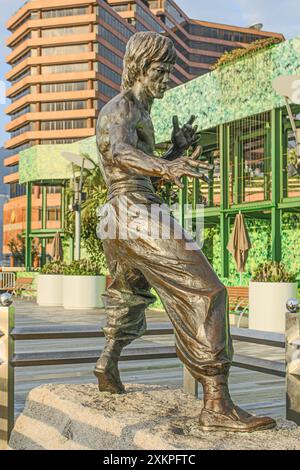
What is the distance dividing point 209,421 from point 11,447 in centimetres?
136

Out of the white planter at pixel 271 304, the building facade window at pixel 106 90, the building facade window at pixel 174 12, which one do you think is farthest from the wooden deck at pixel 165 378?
the building facade window at pixel 174 12

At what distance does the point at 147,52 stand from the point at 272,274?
9.12 m

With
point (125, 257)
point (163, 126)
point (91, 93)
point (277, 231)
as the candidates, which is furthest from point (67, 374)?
point (91, 93)

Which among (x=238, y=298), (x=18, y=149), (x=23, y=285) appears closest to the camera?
(x=238, y=298)

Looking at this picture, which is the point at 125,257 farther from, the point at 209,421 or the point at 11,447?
the point at 11,447

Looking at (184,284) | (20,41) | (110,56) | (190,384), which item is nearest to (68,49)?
(110,56)

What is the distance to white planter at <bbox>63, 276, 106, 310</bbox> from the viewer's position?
53.9 feet

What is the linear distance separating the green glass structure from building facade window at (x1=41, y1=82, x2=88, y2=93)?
52769mm

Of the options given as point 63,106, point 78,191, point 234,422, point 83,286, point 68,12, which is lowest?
point 83,286

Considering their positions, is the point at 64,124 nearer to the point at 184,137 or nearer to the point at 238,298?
the point at 238,298

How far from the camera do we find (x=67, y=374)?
671 cm

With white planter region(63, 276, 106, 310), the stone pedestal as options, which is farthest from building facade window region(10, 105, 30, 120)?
the stone pedestal

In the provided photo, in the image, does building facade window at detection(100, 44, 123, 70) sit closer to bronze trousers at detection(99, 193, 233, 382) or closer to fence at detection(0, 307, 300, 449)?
fence at detection(0, 307, 300, 449)

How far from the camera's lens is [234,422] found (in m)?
2.64
